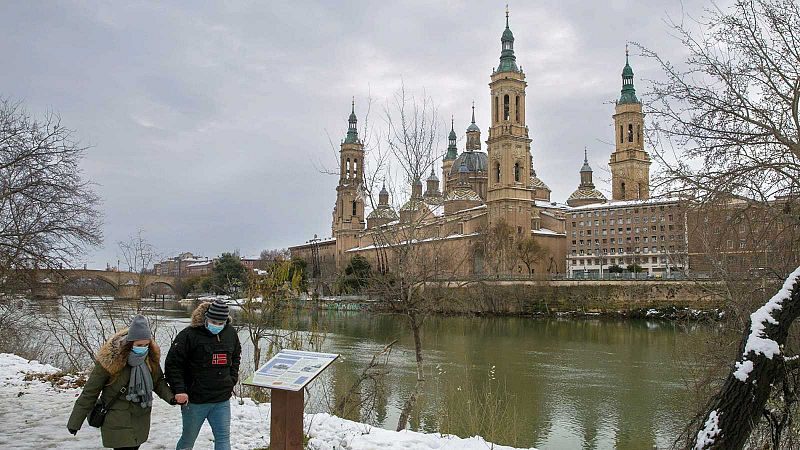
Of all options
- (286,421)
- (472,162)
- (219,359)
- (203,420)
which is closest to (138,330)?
(219,359)

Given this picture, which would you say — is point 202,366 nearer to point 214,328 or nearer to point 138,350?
point 214,328

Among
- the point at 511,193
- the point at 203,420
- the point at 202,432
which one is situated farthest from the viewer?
the point at 511,193

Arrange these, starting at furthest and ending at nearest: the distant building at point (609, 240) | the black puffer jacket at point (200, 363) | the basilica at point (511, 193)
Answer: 1. the distant building at point (609, 240)
2. the basilica at point (511, 193)
3. the black puffer jacket at point (200, 363)

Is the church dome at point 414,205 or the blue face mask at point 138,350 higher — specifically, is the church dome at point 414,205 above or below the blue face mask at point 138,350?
above

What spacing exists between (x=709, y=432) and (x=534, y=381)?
15953mm

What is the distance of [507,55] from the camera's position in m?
75.9

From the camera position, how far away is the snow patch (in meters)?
5.74

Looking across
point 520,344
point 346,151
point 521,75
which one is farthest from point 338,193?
point 520,344

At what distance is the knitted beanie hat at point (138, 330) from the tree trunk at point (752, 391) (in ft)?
15.9

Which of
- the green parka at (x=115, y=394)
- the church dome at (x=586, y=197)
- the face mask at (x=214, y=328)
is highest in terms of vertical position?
the church dome at (x=586, y=197)

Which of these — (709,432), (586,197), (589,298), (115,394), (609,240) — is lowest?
(709,432)

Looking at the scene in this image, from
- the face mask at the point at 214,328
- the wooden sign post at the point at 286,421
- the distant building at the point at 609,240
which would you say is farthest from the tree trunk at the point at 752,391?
the distant building at the point at 609,240

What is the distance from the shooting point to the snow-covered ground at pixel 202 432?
732 cm

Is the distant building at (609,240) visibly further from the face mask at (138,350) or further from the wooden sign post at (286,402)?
the face mask at (138,350)
